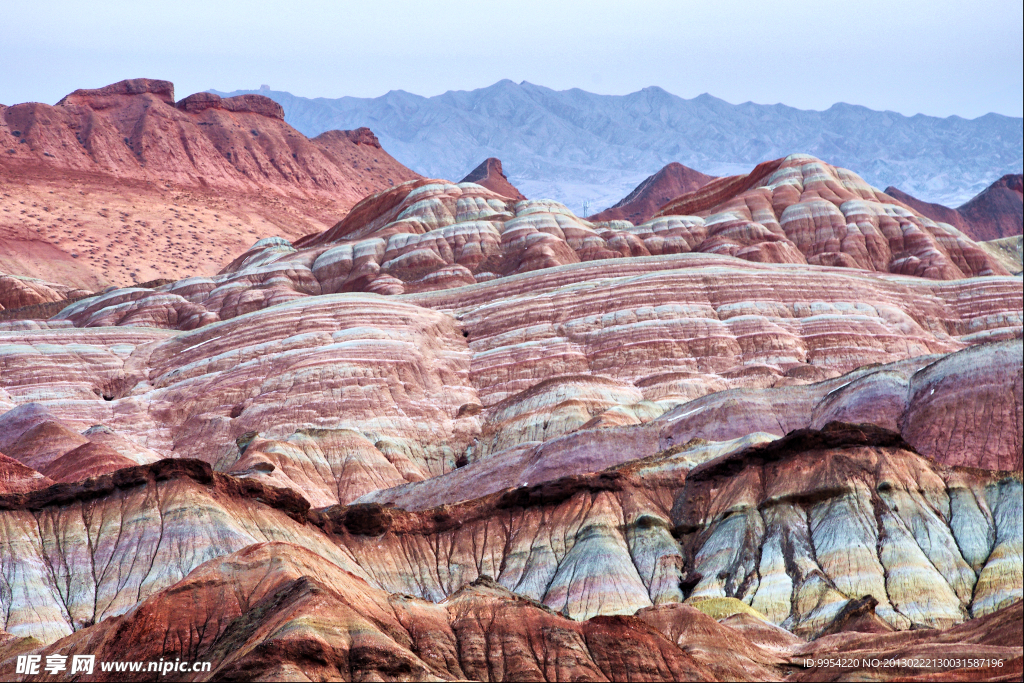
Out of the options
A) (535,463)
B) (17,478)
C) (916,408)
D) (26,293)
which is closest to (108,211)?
(26,293)

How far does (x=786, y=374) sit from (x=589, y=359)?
15.1m

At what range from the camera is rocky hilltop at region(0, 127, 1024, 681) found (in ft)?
114

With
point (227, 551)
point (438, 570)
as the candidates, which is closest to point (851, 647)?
point (438, 570)

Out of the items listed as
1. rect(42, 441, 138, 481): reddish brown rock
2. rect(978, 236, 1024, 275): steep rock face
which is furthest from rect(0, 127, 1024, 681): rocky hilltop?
rect(978, 236, 1024, 275): steep rock face

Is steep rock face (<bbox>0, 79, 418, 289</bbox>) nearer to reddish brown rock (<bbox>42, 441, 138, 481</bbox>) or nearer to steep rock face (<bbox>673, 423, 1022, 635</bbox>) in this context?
reddish brown rock (<bbox>42, 441, 138, 481</bbox>)

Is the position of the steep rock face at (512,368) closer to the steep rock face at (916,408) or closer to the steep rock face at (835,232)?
the steep rock face at (916,408)

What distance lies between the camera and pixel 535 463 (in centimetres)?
6394

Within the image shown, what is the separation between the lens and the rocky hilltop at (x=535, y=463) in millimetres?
34781

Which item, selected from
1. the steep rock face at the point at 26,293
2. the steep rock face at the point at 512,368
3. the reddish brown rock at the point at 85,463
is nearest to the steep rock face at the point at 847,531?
the steep rock face at the point at 512,368

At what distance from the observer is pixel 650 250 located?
393 feet

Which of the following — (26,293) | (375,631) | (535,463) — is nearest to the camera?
(375,631)

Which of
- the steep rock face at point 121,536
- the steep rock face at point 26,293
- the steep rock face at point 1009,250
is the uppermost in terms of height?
the steep rock face at point 1009,250

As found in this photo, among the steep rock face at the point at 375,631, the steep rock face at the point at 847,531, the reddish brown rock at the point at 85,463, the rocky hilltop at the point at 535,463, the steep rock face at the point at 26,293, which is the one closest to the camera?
the steep rock face at the point at 375,631

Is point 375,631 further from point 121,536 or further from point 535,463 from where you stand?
point 535,463
